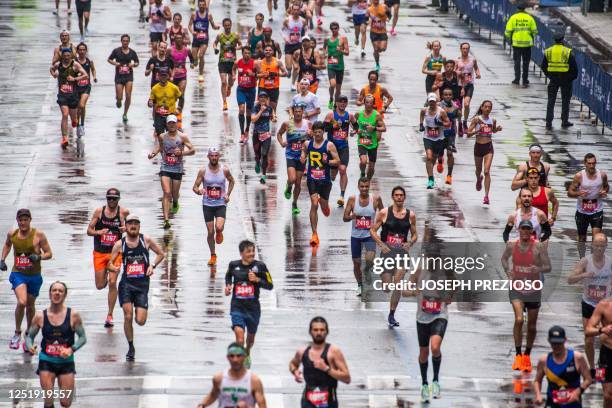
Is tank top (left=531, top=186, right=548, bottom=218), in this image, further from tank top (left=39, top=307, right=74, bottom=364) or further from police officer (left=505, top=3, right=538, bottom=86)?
police officer (left=505, top=3, right=538, bottom=86)

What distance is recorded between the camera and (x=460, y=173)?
101 feet

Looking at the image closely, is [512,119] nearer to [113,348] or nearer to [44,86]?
[44,86]

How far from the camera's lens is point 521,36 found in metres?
39.8

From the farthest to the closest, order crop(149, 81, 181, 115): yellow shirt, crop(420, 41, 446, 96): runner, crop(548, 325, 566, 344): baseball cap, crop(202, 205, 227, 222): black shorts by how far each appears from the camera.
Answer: crop(420, 41, 446, 96): runner < crop(149, 81, 181, 115): yellow shirt < crop(202, 205, 227, 222): black shorts < crop(548, 325, 566, 344): baseball cap

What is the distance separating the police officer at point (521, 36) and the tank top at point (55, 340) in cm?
2427

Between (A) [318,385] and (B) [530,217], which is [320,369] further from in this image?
(B) [530,217]

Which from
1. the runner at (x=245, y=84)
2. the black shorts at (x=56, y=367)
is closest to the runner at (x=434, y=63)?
the runner at (x=245, y=84)

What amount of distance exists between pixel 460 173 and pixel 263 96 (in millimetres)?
4815

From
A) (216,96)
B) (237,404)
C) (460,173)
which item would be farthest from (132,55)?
(237,404)

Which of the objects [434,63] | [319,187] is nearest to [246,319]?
[319,187]

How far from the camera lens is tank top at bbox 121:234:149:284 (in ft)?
63.9

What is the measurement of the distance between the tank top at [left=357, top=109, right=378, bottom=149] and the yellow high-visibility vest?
807 centimetres

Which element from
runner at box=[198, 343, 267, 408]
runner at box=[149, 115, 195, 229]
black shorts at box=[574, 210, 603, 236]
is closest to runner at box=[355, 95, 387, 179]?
runner at box=[149, 115, 195, 229]

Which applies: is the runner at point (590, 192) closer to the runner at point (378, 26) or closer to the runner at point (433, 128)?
the runner at point (433, 128)
